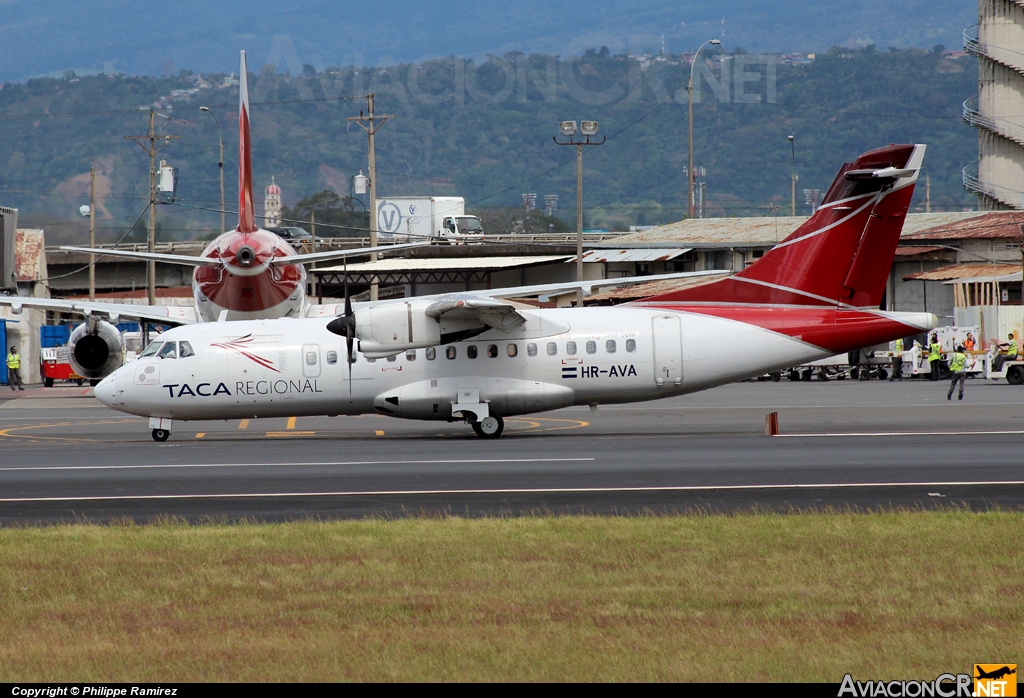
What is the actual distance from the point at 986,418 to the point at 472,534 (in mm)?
18325

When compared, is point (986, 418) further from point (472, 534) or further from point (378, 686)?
point (378, 686)

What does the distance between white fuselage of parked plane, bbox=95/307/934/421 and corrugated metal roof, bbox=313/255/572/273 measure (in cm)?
4844

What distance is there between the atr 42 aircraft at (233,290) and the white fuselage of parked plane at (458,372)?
820 cm

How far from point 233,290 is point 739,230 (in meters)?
45.9

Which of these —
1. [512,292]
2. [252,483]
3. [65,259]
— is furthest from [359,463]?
[65,259]

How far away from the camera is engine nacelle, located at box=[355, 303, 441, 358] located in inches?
943

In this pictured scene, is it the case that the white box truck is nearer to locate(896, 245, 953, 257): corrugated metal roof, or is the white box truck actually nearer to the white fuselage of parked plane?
locate(896, 245, 953, 257): corrugated metal roof

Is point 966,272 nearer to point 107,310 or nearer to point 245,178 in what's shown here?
point 245,178

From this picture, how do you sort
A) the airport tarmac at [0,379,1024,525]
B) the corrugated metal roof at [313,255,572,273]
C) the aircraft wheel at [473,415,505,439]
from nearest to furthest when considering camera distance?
the airport tarmac at [0,379,1024,525] < the aircraft wheel at [473,415,505,439] < the corrugated metal roof at [313,255,572,273]

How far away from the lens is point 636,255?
73.0m

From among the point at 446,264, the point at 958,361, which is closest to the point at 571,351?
the point at 958,361

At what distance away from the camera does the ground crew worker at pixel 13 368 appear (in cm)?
4993

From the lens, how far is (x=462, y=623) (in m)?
9.30

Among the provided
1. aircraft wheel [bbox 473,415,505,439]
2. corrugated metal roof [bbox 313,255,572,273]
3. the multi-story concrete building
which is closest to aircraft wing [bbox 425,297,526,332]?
aircraft wheel [bbox 473,415,505,439]
